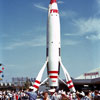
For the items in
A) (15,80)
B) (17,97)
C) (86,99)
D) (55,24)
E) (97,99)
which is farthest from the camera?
(15,80)

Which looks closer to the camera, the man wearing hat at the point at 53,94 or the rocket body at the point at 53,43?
the man wearing hat at the point at 53,94

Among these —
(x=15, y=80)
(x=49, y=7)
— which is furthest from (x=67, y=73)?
(x=15, y=80)

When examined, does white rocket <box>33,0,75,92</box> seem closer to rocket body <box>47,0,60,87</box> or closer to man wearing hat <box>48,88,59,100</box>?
rocket body <box>47,0,60,87</box>

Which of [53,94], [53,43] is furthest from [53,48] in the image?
[53,94]

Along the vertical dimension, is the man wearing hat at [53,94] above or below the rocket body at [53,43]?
below

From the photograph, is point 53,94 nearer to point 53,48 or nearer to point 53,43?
point 53,48

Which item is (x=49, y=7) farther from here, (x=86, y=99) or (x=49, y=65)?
(x=86, y=99)

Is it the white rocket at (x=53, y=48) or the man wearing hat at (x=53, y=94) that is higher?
the white rocket at (x=53, y=48)

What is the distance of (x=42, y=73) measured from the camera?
3350 centimetres

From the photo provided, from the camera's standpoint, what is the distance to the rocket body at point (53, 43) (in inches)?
1257

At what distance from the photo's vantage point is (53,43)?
1256 inches

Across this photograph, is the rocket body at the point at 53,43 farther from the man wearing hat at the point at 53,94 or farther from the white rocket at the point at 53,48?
the man wearing hat at the point at 53,94

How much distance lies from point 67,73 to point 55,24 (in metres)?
7.67

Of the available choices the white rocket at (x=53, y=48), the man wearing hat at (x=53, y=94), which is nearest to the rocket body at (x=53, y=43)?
the white rocket at (x=53, y=48)
